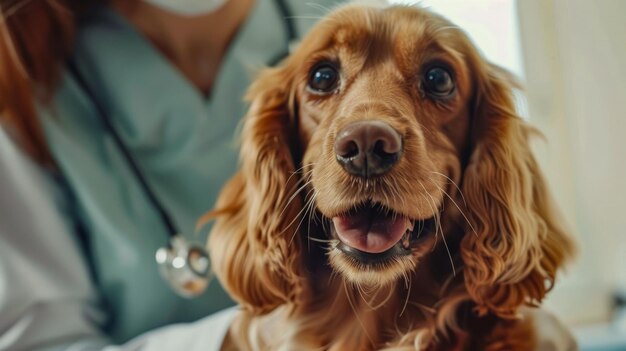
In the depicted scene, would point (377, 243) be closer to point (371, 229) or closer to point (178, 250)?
point (371, 229)

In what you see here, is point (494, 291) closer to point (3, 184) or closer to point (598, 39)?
point (598, 39)

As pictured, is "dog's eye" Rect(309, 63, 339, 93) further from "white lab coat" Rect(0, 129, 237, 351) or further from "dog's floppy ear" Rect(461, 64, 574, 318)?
"white lab coat" Rect(0, 129, 237, 351)

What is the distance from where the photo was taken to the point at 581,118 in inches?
15.3

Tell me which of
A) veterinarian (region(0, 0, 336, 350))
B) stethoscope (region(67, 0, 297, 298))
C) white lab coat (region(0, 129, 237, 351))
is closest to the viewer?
stethoscope (region(67, 0, 297, 298))

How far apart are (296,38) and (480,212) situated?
15cm

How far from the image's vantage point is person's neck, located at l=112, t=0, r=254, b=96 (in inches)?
20.8

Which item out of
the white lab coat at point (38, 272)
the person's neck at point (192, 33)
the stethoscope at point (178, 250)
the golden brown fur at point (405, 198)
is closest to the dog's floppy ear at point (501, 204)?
the golden brown fur at point (405, 198)

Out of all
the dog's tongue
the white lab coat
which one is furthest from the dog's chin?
the white lab coat

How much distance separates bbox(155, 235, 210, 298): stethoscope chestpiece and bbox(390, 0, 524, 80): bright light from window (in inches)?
9.9

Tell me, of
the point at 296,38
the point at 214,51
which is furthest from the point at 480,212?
the point at 214,51

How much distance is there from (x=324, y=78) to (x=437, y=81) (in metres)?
0.06

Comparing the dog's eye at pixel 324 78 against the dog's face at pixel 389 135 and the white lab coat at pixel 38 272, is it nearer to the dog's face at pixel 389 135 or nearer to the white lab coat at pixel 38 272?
the dog's face at pixel 389 135

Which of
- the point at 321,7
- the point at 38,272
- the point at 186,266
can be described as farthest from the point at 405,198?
the point at 38,272

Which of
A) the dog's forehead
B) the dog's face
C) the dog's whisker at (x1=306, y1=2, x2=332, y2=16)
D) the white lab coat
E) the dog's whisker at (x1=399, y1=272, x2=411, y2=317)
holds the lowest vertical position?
the white lab coat
